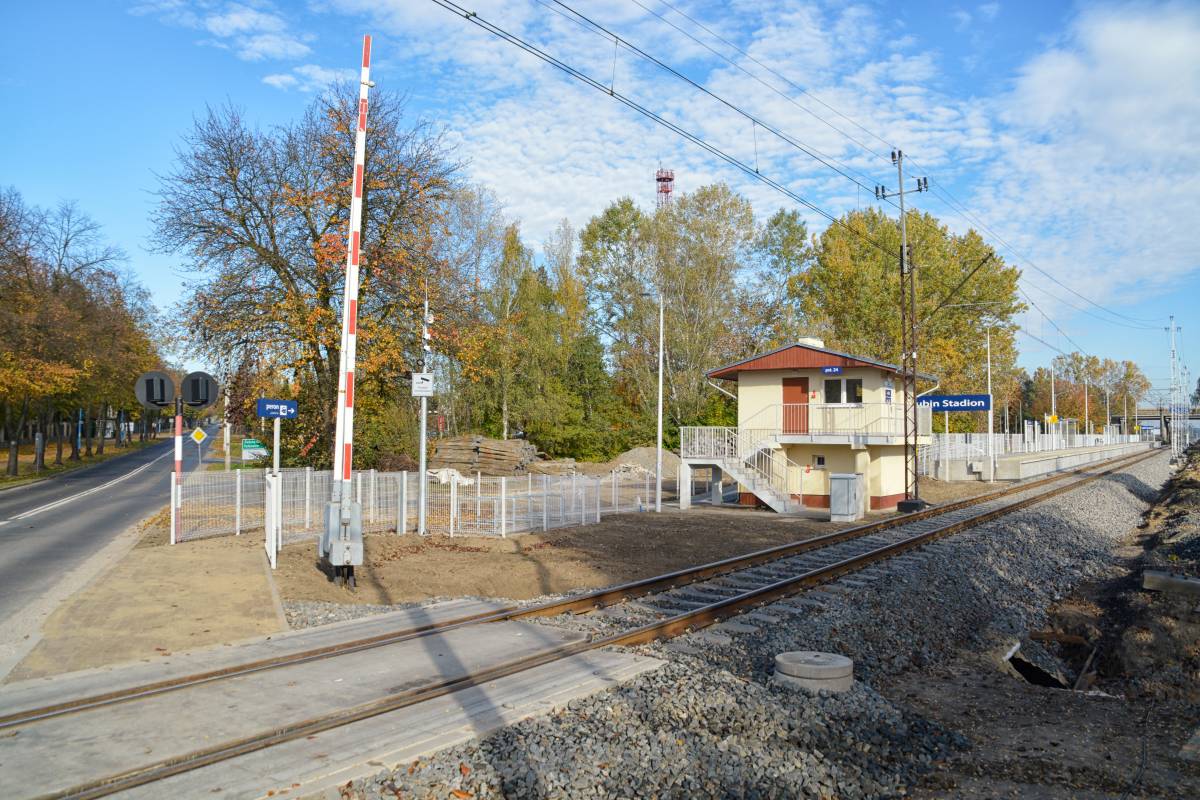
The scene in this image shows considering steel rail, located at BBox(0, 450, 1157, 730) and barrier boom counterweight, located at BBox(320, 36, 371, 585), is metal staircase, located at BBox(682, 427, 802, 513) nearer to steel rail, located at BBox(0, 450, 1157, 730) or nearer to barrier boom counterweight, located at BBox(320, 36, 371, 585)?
steel rail, located at BBox(0, 450, 1157, 730)

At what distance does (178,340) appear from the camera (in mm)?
24453

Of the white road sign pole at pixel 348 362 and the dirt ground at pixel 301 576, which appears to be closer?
the dirt ground at pixel 301 576

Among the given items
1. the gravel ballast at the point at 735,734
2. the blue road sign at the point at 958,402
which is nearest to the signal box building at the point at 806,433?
the blue road sign at the point at 958,402

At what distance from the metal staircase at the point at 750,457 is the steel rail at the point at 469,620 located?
6.88 metres

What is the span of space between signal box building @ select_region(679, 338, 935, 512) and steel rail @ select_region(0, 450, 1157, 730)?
7.64 m

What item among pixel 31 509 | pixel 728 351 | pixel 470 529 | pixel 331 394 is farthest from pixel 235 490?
pixel 728 351

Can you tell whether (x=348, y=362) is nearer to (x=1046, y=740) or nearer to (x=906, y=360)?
(x=1046, y=740)

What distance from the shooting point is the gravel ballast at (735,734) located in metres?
5.79

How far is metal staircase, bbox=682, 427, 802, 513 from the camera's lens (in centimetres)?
2833

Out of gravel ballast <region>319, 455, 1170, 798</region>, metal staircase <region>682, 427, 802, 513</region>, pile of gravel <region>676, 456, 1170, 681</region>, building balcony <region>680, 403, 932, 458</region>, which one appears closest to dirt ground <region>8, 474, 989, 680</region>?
pile of gravel <region>676, 456, 1170, 681</region>

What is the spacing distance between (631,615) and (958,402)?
2621cm

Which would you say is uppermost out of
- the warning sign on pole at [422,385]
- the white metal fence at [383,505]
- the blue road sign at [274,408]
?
the warning sign on pole at [422,385]

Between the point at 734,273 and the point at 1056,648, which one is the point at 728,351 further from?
the point at 1056,648

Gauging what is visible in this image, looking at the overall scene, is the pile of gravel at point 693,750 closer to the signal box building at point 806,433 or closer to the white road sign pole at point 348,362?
the white road sign pole at point 348,362
